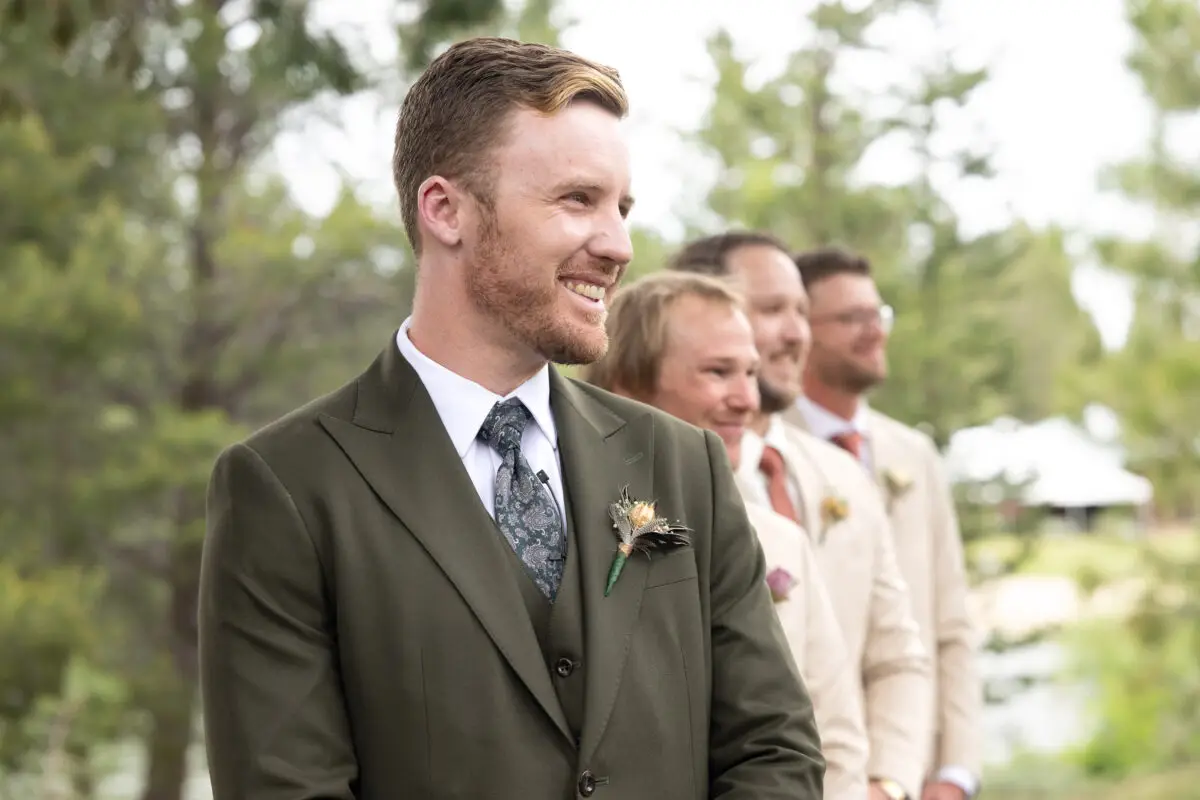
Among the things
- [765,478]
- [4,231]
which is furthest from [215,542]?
[4,231]

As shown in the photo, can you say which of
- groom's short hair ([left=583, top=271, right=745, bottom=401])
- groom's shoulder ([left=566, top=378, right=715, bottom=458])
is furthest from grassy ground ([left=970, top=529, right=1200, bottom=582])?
groom's shoulder ([left=566, top=378, right=715, bottom=458])

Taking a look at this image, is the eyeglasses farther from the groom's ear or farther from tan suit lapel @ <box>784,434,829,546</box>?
the groom's ear

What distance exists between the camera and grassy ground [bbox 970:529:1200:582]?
616 inches

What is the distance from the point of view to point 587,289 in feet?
7.09

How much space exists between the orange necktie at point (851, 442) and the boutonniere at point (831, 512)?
2.55ft

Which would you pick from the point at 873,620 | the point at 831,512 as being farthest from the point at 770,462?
the point at 873,620

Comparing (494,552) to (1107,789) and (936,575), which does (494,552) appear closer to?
(936,575)

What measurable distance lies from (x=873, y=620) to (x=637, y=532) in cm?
179

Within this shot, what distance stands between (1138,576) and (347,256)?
981 cm

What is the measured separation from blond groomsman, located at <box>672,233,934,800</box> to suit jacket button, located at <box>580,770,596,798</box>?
156 cm

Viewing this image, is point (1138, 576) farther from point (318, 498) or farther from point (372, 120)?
point (318, 498)

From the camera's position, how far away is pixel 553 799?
202 centimetres

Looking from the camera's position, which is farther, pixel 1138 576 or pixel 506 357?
pixel 1138 576

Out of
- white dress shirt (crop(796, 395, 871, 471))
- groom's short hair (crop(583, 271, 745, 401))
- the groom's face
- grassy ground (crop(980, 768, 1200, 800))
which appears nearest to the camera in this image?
the groom's face
